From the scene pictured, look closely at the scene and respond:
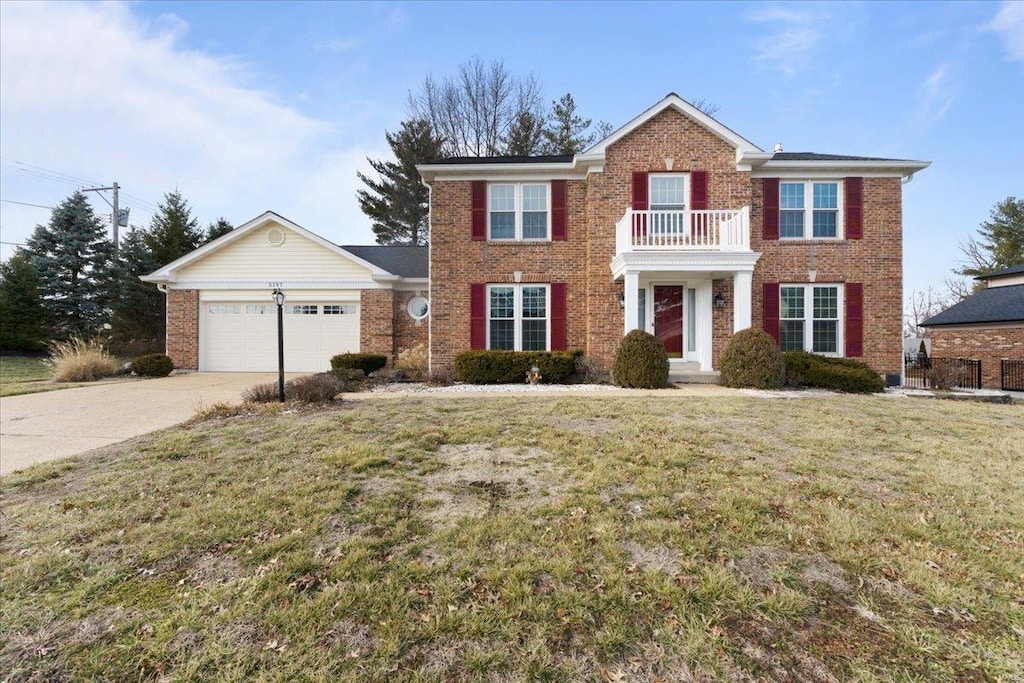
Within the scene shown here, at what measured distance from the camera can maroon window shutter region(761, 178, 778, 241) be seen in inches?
497

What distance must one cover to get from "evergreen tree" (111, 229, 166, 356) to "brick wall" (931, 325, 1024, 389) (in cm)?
3331

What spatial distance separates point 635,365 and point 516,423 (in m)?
5.25

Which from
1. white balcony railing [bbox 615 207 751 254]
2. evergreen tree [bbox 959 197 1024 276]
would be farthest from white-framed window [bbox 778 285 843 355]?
evergreen tree [bbox 959 197 1024 276]

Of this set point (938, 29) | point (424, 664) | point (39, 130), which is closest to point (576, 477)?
point (424, 664)

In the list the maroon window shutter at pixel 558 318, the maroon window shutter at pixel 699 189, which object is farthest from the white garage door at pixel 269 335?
the maroon window shutter at pixel 699 189

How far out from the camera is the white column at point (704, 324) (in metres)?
12.4

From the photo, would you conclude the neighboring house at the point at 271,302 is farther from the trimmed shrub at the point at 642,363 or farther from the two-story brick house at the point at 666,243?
the trimmed shrub at the point at 642,363

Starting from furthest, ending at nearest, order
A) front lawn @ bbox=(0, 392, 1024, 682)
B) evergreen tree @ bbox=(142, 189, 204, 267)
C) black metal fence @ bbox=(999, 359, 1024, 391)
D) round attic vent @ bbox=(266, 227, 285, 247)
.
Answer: evergreen tree @ bbox=(142, 189, 204, 267) → round attic vent @ bbox=(266, 227, 285, 247) → black metal fence @ bbox=(999, 359, 1024, 391) → front lawn @ bbox=(0, 392, 1024, 682)

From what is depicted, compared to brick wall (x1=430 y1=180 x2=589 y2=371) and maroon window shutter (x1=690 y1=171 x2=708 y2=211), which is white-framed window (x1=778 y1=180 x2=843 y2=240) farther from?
brick wall (x1=430 y1=180 x2=589 y2=371)

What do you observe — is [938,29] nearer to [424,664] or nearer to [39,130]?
[424,664]

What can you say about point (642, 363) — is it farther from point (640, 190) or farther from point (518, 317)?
point (640, 190)

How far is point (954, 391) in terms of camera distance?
10930 mm

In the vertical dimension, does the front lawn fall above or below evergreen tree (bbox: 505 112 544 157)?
below

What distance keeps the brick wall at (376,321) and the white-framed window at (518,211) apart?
4645 mm
